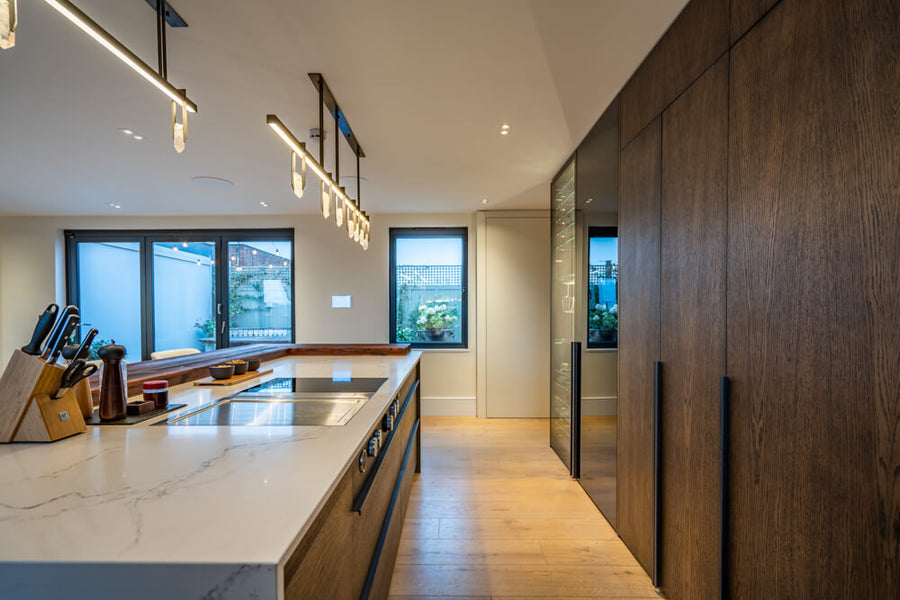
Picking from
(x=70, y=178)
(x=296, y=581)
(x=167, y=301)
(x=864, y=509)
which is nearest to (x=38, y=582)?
(x=296, y=581)

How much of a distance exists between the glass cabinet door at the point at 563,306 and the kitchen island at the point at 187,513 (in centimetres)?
203

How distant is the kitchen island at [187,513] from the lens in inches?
20.6

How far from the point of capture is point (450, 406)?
461cm

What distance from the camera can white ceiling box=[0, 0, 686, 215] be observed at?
148 cm

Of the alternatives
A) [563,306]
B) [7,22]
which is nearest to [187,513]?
[7,22]

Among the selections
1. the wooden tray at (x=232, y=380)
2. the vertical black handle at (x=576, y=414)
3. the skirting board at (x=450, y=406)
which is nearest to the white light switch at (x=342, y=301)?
the skirting board at (x=450, y=406)

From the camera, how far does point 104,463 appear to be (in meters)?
0.84

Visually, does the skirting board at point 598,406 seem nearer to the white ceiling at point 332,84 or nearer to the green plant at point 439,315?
the white ceiling at point 332,84

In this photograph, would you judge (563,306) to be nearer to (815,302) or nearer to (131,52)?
(815,302)

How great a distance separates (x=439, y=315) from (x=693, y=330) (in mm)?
3448

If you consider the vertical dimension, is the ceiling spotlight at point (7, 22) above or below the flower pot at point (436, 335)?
above

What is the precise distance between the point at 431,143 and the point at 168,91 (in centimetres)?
165

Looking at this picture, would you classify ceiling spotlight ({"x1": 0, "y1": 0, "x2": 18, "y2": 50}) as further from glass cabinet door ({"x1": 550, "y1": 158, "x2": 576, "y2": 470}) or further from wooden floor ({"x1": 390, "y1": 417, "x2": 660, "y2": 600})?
glass cabinet door ({"x1": 550, "y1": 158, "x2": 576, "y2": 470})

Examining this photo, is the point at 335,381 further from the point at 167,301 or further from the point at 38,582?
the point at 167,301
